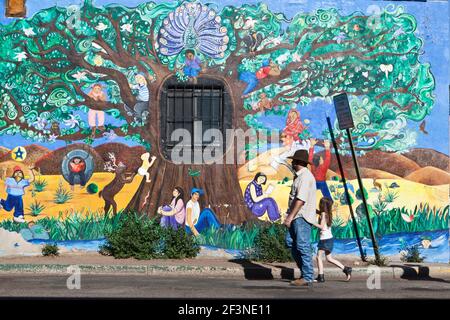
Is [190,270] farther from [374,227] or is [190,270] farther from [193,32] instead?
[193,32]

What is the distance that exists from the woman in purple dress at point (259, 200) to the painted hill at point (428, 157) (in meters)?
2.76

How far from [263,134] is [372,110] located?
217 centimetres

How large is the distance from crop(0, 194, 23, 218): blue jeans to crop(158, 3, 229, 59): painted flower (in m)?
3.89

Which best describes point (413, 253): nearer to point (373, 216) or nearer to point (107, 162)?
point (373, 216)

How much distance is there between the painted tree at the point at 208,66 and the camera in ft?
45.9

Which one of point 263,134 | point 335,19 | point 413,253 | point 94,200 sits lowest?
point 413,253

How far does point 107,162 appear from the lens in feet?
45.9

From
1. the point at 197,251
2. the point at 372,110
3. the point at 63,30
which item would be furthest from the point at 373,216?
the point at 63,30

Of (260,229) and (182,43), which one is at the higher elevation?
(182,43)

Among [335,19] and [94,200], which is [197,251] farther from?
[335,19]

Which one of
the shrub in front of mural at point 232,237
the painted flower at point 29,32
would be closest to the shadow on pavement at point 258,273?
the shrub in front of mural at point 232,237

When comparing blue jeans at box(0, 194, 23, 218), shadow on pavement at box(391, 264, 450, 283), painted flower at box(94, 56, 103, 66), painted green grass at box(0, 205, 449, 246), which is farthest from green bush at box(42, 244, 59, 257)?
shadow on pavement at box(391, 264, 450, 283)

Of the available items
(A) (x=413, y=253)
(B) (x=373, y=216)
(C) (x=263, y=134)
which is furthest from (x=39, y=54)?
(A) (x=413, y=253)

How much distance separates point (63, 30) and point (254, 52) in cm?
364
